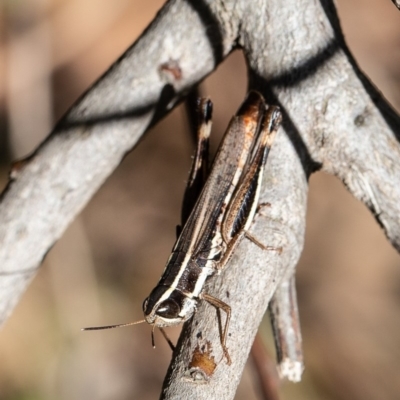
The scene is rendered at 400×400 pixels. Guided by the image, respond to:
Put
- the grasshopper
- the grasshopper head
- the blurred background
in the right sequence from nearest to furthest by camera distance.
Result: the grasshopper, the grasshopper head, the blurred background

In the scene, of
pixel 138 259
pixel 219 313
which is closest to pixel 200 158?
pixel 219 313

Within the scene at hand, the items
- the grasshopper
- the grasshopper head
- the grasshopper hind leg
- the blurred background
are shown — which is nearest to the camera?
the grasshopper

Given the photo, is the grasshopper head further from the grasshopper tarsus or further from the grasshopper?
the grasshopper tarsus

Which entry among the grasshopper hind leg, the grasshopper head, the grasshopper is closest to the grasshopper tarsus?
the grasshopper

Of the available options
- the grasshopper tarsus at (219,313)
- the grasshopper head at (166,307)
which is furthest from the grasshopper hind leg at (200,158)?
the grasshopper tarsus at (219,313)

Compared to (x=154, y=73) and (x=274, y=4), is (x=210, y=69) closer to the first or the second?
(x=154, y=73)

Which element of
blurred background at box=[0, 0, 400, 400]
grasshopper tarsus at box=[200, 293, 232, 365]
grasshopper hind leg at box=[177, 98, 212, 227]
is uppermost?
grasshopper hind leg at box=[177, 98, 212, 227]
